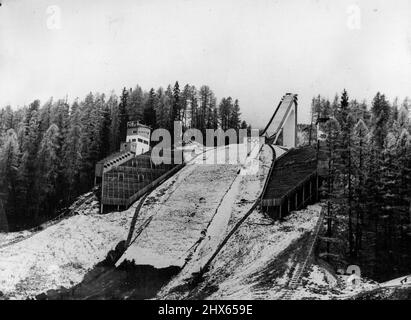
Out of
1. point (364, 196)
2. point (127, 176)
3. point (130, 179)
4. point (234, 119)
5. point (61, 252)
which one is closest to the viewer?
point (364, 196)

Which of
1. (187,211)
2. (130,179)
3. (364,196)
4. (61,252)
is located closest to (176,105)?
(130,179)

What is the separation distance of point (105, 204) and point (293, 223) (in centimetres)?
1406

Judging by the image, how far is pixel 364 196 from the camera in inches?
1177

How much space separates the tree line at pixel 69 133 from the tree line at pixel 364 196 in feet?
70.1

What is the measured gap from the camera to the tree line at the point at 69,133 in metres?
41.4

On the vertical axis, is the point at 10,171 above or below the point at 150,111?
below

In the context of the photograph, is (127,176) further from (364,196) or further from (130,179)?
(364,196)

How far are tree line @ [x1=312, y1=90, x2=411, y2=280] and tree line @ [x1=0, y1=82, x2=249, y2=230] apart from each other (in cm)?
2135

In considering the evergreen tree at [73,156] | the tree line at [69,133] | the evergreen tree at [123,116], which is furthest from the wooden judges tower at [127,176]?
the evergreen tree at [123,116]

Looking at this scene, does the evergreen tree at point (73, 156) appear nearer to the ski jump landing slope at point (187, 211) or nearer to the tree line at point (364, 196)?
the ski jump landing slope at point (187, 211)

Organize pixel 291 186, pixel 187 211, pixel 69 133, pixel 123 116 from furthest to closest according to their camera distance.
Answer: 1. pixel 123 116
2. pixel 69 133
3. pixel 187 211
4. pixel 291 186

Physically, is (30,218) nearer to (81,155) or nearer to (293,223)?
(81,155)

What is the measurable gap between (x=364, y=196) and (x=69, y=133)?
2778cm

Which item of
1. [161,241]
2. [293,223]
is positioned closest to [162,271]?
[161,241]
